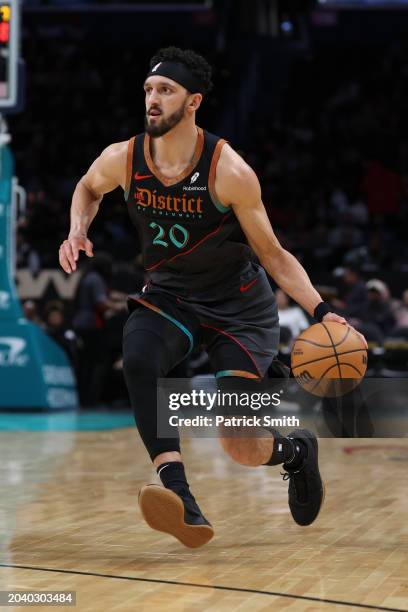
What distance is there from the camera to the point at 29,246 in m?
18.3

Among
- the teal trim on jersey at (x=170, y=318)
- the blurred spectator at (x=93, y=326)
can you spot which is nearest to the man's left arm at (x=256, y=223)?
the teal trim on jersey at (x=170, y=318)

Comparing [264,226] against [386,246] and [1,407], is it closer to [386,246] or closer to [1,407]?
[1,407]

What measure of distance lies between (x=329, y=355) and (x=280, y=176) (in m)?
16.7

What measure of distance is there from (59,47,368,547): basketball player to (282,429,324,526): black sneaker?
4.0 inches

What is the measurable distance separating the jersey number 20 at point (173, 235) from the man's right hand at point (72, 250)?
31cm

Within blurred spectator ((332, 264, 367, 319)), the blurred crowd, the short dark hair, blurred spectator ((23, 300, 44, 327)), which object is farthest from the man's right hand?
blurred spectator ((23, 300, 44, 327))

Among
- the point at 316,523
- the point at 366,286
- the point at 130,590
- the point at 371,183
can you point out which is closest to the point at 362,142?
the point at 371,183

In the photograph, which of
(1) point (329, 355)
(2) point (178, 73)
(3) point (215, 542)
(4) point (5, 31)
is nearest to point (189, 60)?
(2) point (178, 73)

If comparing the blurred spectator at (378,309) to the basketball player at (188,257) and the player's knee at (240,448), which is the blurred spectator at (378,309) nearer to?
the basketball player at (188,257)

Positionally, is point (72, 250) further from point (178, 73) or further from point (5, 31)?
point (5, 31)

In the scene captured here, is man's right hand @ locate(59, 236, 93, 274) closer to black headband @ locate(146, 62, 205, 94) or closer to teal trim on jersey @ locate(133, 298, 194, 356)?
teal trim on jersey @ locate(133, 298, 194, 356)

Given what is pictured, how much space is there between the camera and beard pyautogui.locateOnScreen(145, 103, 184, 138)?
4.64 meters

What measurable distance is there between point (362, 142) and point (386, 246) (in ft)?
13.7

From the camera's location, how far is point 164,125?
4652 mm
